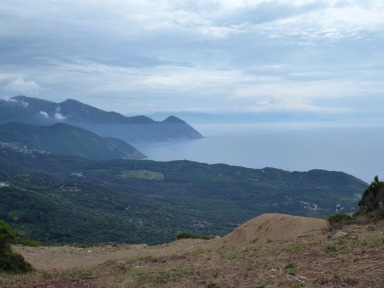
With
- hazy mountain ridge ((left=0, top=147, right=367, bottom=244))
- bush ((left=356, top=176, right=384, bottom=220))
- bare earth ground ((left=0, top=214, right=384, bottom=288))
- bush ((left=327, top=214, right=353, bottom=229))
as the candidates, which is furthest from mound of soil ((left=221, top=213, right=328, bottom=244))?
hazy mountain ridge ((left=0, top=147, right=367, bottom=244))

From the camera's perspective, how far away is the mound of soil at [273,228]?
21219 mm

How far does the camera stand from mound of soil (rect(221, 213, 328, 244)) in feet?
69.6

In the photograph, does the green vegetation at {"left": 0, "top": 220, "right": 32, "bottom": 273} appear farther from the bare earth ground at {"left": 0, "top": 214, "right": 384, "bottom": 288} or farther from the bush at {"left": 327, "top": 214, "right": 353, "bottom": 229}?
the bush at {"left": 327, "top": 214, "right": 353, "bottom": 229}

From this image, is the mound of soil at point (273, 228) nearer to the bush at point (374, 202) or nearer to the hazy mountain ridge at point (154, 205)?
the bush at point (374, 202)

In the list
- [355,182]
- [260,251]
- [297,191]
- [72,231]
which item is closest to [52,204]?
[72,231]

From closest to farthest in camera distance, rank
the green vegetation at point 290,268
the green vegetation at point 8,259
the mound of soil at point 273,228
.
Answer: the green vegetation at point 290,268 < the green vegetation at point 8,259 < the mound of soil at point 273,228

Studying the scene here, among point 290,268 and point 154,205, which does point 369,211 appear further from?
point 154,205

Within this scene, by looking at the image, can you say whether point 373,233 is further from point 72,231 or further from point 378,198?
point 72,231

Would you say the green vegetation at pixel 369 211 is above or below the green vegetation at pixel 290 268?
above

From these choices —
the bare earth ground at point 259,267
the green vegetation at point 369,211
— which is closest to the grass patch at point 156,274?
the bare earth ground at point 259,267

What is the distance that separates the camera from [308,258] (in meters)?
13.1

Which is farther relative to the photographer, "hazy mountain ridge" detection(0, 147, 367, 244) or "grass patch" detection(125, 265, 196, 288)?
"hazy mountain ridge" detection(0, 147, 367, 244)

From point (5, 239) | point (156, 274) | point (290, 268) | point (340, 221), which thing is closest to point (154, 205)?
point (340, 221)

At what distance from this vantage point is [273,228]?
72.6ft
